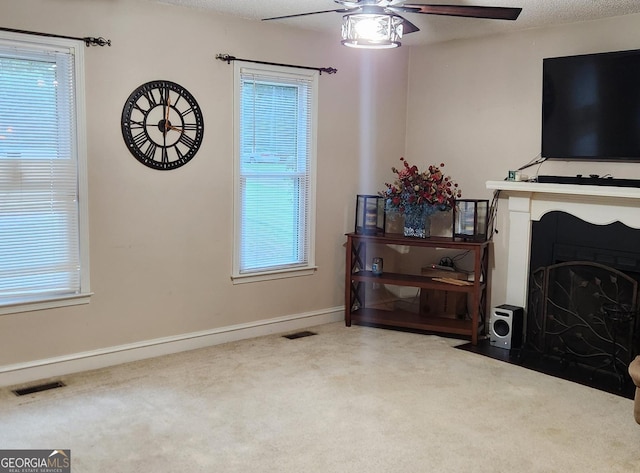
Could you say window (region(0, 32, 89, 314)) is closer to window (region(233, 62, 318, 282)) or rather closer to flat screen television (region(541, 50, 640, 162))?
window (region(233, 62, 318, 282))

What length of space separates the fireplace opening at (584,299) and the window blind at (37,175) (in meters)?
3.23

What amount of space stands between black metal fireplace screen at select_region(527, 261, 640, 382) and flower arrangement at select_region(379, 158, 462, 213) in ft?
2.86

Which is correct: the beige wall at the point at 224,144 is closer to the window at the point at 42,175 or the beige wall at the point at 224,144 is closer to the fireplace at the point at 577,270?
the window at the point at 42,175

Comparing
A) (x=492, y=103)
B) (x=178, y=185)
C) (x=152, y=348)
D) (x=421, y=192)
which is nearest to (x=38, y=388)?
(x=152, y=348)

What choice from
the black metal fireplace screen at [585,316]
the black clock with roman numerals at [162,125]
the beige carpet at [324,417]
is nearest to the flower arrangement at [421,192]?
the black metal fireplace screen at [585,316]

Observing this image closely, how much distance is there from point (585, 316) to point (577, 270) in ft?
1.06

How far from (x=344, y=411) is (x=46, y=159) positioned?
7.62ft

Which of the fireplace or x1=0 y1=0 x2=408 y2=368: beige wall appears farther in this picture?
the fireplace

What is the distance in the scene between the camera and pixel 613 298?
4355 millimetres

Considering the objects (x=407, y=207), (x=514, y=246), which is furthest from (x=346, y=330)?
(x=514, y=246)

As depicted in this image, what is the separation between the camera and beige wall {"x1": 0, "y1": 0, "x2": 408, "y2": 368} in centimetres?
404

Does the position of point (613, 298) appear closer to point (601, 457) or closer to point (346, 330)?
point (601, 457)

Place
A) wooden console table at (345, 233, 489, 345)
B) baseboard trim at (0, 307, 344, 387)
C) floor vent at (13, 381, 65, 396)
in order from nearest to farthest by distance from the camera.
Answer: floor vent at (13, 381, 65, 396) < baseboard trim at (0, 307, 344, 387) < wooden console table at (345, 233, 489, 345)

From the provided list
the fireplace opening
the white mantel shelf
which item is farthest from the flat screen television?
the fireplace opening
